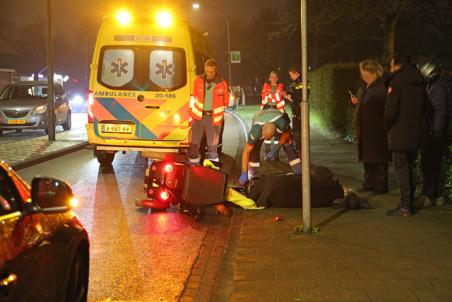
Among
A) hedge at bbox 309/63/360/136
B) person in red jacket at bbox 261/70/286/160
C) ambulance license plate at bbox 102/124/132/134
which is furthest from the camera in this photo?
hedge at bbox 309/63/360/136

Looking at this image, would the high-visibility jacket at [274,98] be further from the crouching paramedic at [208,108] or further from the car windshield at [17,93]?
the car windshield at [17,93]

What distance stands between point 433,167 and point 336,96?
11.4 m

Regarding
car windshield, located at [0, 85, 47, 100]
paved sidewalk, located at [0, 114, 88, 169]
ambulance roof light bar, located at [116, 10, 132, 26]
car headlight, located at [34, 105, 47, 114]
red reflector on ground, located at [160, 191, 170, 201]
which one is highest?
ambulance roof light bar, located at [116, 10, 132, 26]

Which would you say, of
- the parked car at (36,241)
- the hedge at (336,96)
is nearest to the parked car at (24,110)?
the hedge at (336,96)

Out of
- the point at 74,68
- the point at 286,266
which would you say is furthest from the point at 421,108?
the point at 74,68

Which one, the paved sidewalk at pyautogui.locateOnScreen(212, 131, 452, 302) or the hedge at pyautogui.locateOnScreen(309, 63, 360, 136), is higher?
the hedge at pyautogui.locateOnScreen(309, 63, 360, 136)

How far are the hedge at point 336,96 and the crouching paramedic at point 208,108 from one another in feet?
23.1

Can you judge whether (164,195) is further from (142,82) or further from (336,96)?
(336,96)

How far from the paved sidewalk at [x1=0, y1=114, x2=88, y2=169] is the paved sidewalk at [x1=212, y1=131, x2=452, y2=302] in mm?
7057

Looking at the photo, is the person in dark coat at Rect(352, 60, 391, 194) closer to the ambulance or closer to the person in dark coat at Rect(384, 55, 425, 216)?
the person in dark coat at Rect(384, 55, 425, 216)

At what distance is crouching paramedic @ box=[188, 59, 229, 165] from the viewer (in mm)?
10781

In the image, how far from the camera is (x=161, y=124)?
11.6 meters

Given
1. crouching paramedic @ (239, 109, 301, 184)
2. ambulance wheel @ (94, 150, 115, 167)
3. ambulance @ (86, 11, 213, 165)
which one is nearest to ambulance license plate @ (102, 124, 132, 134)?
ambulance @ (86, 11, 213, 165)

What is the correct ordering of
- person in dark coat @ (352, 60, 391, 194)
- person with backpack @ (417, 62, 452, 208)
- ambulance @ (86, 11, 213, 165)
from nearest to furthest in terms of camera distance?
person with backpack @ (417, 62, 452, 208) < person in dark coat @ (352, 60, 391, 194) < ambulance @ (86, 11, 213, 165)
